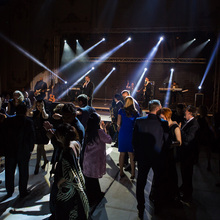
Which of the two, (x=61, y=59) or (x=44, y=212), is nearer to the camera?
(x=44, y=212)

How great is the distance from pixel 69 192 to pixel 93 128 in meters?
1.21

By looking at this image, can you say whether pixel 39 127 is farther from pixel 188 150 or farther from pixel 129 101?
pixel 188 150

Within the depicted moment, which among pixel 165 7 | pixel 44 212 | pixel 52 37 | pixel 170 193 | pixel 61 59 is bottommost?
pixel 44 212

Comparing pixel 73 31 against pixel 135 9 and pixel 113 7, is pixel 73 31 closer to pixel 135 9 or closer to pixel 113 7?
pixel 113 7

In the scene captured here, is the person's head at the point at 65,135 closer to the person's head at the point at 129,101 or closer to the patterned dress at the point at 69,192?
the patterned dress at the point at 69,192

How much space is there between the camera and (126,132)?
4117 millimetres

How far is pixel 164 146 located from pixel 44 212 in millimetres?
2005

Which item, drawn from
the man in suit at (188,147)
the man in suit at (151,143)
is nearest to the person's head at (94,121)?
the man in suit at (151,143)

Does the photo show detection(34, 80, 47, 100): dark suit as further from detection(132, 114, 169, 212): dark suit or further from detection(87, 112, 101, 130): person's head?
detection(132, 114, 169, 212): dark suit

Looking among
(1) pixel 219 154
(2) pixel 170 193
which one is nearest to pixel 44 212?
(2) pixel 170 193

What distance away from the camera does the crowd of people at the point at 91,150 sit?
7.37 feet

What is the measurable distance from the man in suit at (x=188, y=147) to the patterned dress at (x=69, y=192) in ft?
6.21

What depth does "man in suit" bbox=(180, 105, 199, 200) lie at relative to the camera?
10.9 ft

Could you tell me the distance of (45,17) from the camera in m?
13.0
